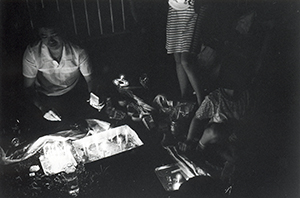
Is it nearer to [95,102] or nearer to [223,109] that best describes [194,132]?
[223,109]

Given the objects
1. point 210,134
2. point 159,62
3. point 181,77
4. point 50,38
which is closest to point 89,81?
point 50,38

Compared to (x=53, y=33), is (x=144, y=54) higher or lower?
lower

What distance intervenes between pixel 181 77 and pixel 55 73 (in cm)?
78

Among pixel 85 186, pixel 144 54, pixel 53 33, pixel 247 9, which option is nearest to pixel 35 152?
pixel 85 186

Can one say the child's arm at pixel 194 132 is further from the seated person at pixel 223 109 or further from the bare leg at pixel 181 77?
the bare leg at pixel 181 77

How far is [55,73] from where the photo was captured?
1995 mm

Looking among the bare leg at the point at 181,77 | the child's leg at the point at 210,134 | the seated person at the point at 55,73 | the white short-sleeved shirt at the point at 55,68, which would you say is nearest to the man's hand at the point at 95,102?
the seated person at the point at 55,73

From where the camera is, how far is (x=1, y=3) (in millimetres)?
1911

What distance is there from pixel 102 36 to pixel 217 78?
761 millimetres

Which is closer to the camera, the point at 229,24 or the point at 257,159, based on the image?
the point at 229,24

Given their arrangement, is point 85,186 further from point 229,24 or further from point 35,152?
point 229,24

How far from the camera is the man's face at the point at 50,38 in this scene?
6.31ft

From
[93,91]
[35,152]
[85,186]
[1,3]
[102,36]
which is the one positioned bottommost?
[85,186]

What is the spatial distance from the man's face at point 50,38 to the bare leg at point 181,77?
2.37 ft
